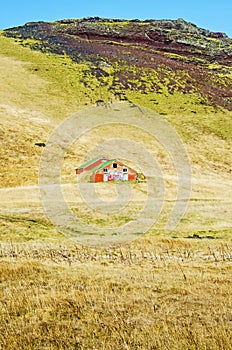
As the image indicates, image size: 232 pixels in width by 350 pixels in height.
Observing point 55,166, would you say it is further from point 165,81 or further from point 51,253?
point 165,81

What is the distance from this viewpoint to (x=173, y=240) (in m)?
25.7

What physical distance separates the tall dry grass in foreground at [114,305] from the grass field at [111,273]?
1.1 inches

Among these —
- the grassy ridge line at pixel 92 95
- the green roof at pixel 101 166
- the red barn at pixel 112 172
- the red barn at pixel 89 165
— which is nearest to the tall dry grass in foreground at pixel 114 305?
the red barn at pixel 112 172

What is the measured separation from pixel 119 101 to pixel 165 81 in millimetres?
21843

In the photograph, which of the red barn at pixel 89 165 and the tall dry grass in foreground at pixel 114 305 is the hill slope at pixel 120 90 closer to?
the red barn at pixel 89 165

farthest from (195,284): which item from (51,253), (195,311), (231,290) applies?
(51,253)

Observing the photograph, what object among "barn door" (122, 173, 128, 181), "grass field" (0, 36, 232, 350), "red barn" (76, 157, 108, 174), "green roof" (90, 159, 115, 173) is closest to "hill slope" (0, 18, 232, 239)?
"grass field" (0, 36, 232, 350)

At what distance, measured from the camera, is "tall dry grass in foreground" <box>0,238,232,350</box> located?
26.0ft

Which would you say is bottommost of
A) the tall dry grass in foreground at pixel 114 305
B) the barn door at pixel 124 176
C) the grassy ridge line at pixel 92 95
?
the tall dry grass in foreground at pixel 114 305

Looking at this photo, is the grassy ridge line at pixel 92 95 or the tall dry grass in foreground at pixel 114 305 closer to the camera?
the tall dry grass in foreground at pixel 114 305

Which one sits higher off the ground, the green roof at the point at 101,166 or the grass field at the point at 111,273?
the green roof at the point at 101,166

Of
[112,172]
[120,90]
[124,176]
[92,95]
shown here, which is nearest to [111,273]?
[112,172]

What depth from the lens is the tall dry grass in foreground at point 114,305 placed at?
7.93 m

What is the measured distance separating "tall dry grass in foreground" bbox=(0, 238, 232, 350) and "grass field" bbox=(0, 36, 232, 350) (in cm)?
3
